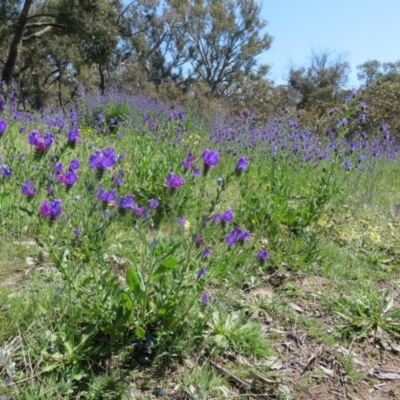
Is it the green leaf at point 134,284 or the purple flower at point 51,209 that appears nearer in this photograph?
the purple flower at point 51,209

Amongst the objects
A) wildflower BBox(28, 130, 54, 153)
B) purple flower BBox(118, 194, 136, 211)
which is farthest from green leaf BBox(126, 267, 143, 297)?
wildflower BBox(28, 130, 54, 153)

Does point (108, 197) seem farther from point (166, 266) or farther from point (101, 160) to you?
point (166, 266)

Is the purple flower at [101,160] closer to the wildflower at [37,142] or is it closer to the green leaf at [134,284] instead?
the wildflower at [37,142]

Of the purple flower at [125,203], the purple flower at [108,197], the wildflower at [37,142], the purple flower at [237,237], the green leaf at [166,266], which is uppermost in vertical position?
the wildflower at [37,142]

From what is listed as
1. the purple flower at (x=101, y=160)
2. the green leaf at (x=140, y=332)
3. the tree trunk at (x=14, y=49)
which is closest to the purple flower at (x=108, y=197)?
the purple flower at (x=101, y=160)

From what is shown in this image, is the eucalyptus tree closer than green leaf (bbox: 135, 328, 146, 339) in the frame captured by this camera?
No

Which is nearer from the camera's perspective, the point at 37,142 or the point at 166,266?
the point at 166,266

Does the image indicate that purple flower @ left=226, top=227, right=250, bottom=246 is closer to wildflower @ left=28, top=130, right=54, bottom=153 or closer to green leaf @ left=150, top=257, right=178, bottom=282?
green leaf @ left=150, top=257, right=178, bottom=282

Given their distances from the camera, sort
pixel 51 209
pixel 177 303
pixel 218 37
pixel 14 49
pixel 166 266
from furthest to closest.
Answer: pixel 218 37 → pixel 14 49 → pixel 177 303 → pixel 166 266 → pixel 51 209

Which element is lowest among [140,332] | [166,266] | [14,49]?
[140,332]

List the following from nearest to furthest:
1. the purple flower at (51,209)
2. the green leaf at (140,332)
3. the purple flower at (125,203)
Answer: the purple flower at (51,209) < the green leaf at (140,332) < the purple flower at (125,203)

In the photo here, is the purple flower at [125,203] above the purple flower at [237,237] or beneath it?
above

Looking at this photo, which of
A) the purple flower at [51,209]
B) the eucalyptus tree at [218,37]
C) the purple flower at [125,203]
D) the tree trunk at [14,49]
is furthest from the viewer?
the eucalyptus tree at [218,37]

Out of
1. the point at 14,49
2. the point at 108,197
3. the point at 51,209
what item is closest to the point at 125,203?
the point at 108,197
